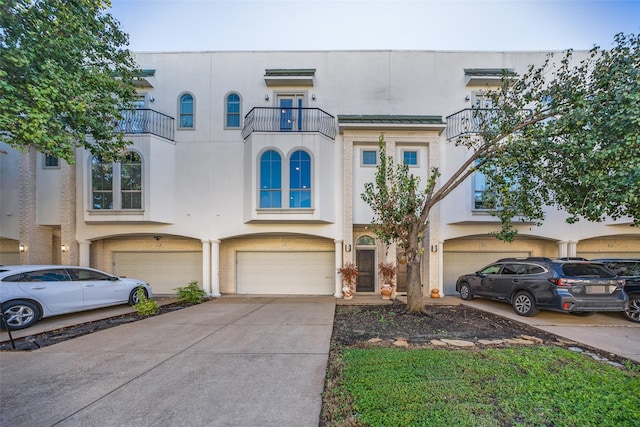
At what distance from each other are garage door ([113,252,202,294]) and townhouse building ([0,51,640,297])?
6cm

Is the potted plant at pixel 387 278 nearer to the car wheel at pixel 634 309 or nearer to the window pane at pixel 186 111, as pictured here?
the car wheel at pixel 634 309

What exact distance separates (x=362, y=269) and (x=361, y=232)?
1.55 m

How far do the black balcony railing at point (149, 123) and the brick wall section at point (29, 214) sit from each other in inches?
155

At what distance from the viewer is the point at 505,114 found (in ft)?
23.1

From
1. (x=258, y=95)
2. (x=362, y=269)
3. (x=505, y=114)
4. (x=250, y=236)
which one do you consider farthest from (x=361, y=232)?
(x=258, y=95)

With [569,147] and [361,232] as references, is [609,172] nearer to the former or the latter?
[569,147]

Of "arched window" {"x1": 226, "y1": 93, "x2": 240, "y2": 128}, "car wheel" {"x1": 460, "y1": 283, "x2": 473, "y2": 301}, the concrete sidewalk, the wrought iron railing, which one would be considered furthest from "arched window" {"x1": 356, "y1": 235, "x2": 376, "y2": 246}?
"arched window" {"x1": 226, "y1": 93, "x2": 240, "y2": 128}

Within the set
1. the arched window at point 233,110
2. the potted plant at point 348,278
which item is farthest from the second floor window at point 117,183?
the potted plant at point 348,278

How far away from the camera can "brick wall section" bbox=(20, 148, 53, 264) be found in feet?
35.3

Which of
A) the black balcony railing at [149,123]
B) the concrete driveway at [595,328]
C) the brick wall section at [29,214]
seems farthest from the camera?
the black balcony railing at [149,123]

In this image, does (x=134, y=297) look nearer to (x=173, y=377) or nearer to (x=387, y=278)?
(x=173, y=377)

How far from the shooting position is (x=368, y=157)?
1148cm

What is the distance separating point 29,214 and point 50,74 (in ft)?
26.9

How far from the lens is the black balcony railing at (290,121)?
11.3 m
